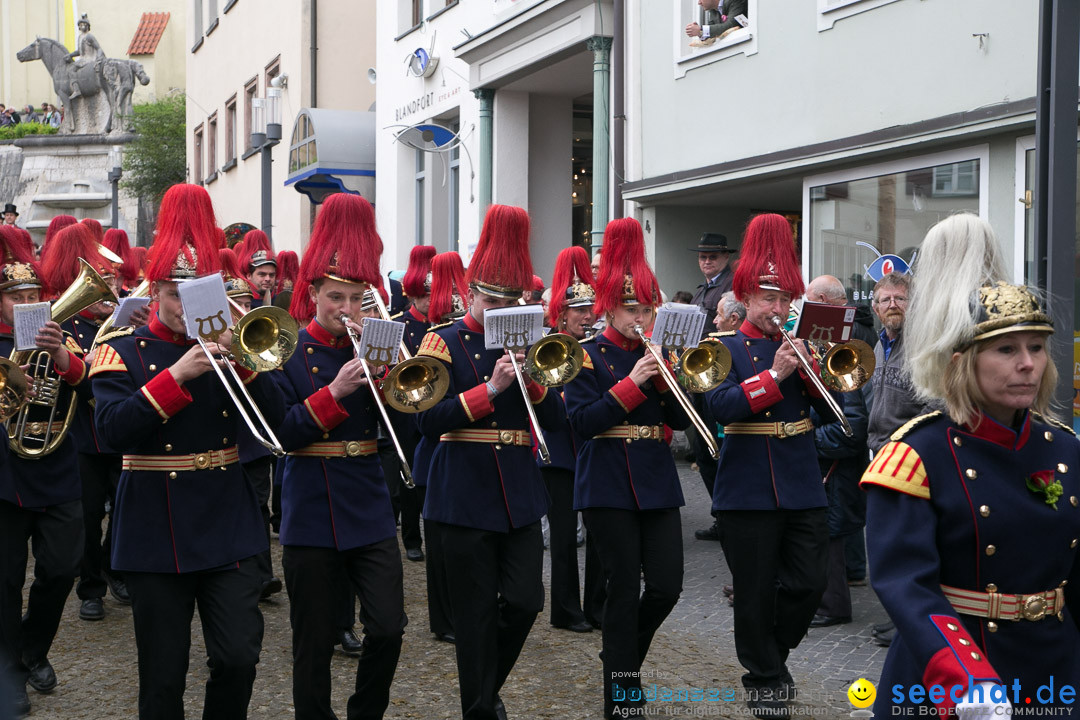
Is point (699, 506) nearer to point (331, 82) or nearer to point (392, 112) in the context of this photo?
point (392, 112)

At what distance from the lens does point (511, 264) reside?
534 centimetres

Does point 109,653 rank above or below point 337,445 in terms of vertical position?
below

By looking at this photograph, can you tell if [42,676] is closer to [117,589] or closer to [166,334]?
[117,589]

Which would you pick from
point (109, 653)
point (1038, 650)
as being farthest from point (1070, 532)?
point (109, 653)

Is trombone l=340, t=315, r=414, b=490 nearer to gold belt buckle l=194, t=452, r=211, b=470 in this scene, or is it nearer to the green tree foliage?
gold belt buckle l=194, t=452, r=211, b=470

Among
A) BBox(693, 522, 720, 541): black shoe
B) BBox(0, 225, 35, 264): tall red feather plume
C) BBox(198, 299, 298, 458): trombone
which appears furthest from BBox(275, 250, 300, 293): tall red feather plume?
BBox(198, 299, 298, 458): trombone

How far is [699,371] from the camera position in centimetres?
586

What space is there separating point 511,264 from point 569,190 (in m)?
13.0

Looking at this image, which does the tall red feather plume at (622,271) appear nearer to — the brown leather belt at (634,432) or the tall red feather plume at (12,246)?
the brown leather belt at (634,432)

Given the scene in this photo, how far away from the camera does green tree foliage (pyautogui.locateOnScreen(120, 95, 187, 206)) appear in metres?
38.2

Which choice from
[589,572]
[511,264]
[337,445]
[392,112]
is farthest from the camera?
[392,112]

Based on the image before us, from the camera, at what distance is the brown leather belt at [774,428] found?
5.86 metres

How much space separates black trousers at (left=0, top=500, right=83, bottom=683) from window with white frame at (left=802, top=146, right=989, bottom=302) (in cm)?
606

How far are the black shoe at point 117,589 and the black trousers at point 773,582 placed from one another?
409 cm
